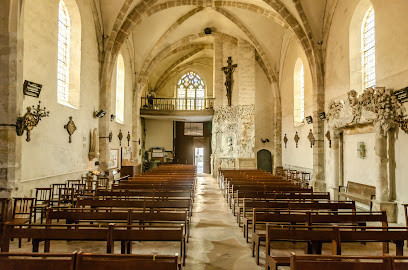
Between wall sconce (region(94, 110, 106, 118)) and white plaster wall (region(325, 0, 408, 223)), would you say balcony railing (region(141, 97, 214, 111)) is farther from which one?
white plaster wall (region(325, 0, 408, 223))

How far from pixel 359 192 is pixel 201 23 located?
554 inches

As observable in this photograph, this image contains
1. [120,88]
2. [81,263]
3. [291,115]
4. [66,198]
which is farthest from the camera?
[291,115]

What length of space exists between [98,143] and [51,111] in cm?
409

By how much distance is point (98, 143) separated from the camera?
13.0 meters

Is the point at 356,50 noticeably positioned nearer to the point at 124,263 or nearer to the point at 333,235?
the point at 333,235

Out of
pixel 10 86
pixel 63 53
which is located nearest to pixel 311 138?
pixel 63 53

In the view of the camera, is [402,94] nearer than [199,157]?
Yes

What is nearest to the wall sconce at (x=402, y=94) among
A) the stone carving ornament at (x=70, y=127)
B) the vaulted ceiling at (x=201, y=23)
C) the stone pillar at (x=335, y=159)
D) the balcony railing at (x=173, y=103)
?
the stone pillar at (x=335, y=159)

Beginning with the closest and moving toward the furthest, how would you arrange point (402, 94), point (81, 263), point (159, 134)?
point (81, 263), point (402, 94), point (159, 134)

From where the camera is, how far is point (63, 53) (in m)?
10.7

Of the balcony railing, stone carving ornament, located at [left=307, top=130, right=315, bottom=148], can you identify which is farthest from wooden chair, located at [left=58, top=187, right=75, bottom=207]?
the balcony railing

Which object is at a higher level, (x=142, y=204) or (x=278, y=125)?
(x=278, y=125)

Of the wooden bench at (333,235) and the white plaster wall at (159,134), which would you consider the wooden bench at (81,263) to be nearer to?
the wooden bench at (333,235)

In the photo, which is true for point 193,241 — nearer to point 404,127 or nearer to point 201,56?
point 404,127
